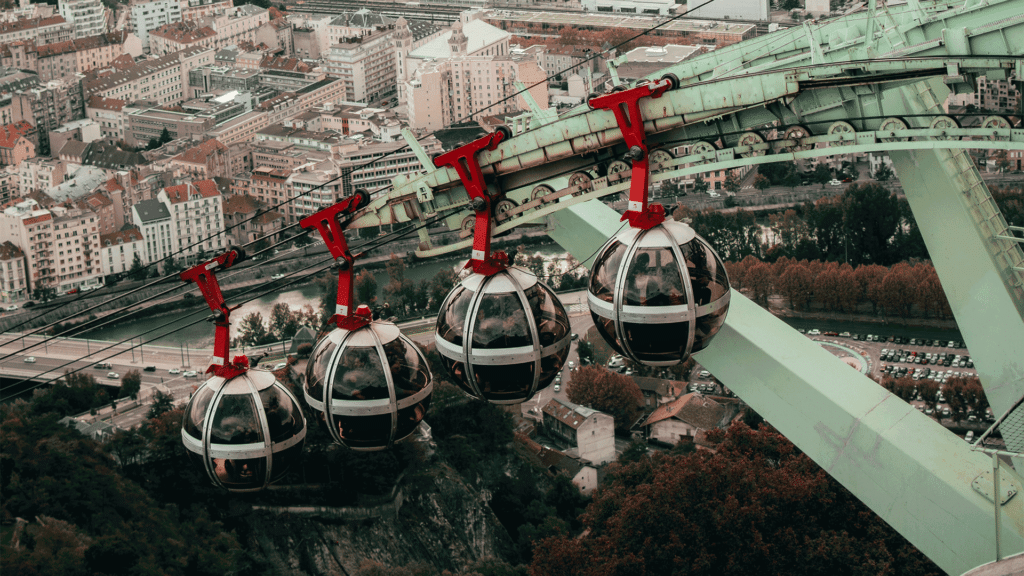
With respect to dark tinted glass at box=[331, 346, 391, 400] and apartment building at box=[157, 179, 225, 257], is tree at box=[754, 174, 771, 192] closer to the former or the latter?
apartment building at box=[157, 179, 225, 257]

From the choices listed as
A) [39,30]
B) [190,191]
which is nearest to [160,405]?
[190,191]

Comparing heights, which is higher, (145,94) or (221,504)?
(221,504)

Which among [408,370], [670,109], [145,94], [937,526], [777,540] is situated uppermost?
[670,109]

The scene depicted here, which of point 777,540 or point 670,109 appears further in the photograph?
point 777,540

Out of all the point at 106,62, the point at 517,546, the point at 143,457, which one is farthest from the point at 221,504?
the point at 106,62

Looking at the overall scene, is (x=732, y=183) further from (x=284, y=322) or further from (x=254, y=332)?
(x=254, y=332)

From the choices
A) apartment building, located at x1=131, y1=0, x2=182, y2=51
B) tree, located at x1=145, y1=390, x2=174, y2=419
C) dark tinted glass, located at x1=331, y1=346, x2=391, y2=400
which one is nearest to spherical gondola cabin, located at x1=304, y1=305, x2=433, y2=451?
dark tinted glass, located at x1=331, y1=346, x2=391, y2=400

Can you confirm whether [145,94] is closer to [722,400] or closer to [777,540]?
[722,400]

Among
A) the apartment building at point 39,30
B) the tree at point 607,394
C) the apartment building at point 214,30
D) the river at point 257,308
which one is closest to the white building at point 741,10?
the apartment building at point 214,30
